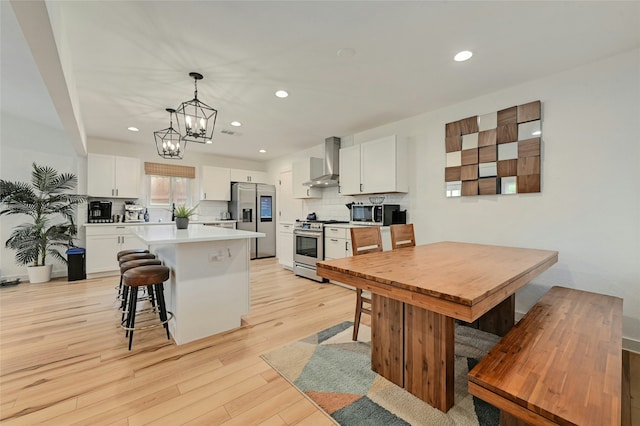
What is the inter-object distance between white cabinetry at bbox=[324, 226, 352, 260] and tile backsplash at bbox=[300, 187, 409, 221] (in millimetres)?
704

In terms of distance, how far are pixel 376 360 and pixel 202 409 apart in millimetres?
1162

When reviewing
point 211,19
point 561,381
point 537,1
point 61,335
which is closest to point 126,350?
point 61,335

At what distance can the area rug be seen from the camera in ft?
4.99

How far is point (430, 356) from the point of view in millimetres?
1583

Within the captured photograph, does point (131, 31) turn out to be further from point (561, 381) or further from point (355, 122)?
point (561, 381)

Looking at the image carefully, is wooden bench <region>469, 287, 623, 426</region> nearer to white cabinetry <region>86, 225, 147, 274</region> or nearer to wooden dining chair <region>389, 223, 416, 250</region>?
wooden dining chair <region>389, 223, 416, 250</region>

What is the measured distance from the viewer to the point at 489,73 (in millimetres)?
2682

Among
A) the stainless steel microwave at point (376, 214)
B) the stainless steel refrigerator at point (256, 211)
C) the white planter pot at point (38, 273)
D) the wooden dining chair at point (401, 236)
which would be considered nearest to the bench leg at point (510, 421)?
the wooden dining chair at point (401, 236)

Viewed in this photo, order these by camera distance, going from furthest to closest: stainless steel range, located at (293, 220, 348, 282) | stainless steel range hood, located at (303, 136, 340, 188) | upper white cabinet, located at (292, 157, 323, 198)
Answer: upper white cabinet, located at (292, 157, 323, 198)
stainless steel range hood, located at (303, 136, 340, 188)
stainless steel range, located at (293, 220, 348, 282)

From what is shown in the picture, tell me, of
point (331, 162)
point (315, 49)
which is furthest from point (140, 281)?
point (331, 162)

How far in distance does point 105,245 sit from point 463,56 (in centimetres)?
588

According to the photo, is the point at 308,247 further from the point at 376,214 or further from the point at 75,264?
the point at 75,264

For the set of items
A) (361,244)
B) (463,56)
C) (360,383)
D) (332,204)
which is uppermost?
(463,56)

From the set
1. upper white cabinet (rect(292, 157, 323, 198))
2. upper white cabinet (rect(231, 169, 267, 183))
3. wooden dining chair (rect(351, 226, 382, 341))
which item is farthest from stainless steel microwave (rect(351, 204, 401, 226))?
upper white cabinet (rect(231, 169, 267, 183))
